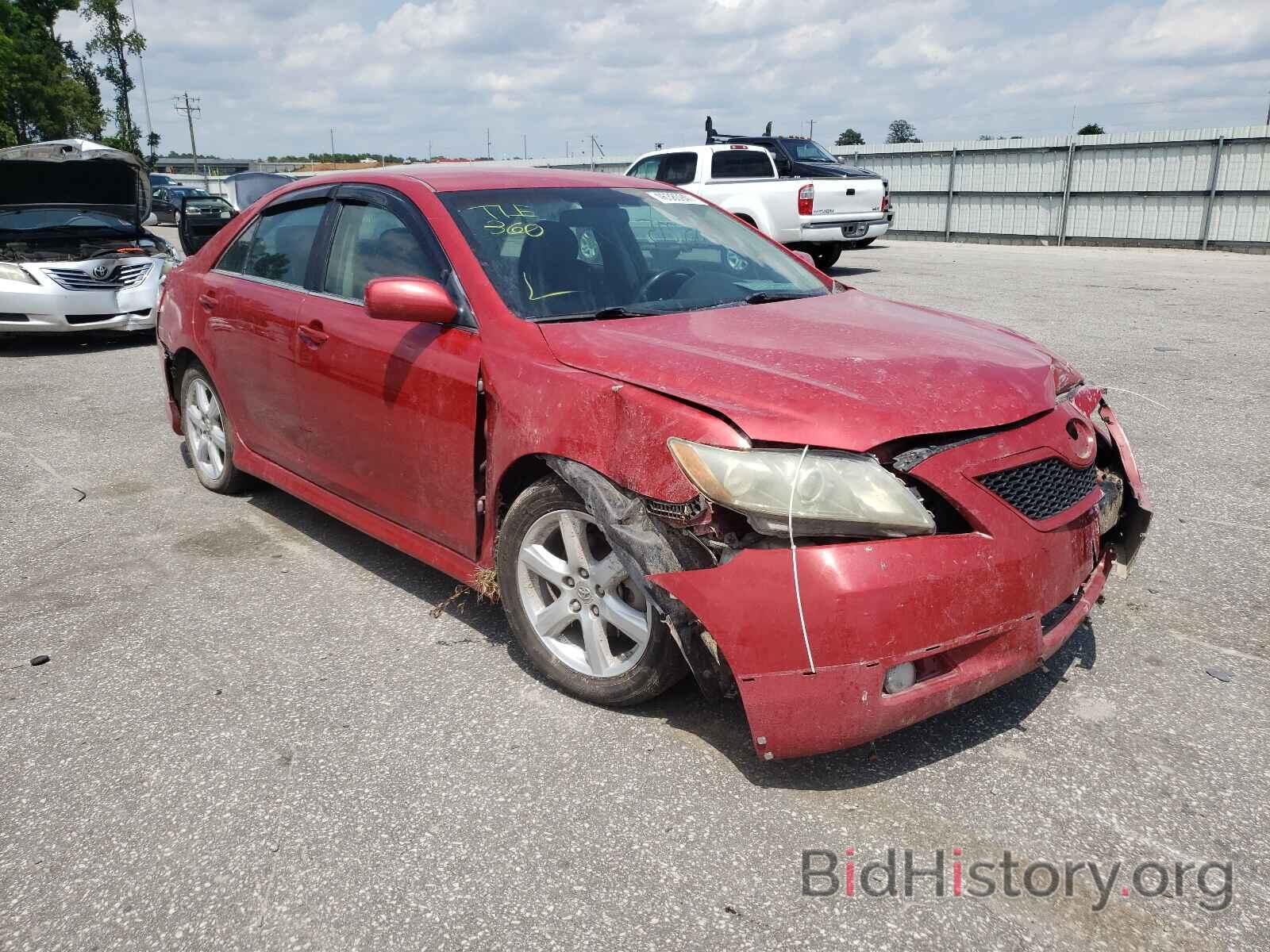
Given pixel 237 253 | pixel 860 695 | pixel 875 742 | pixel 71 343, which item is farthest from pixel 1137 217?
pixel 860 695

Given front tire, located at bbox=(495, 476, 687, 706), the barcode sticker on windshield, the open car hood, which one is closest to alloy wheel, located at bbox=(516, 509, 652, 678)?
front tire, located at bbox=(495, 476, 687, 706)

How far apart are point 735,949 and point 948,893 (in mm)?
536

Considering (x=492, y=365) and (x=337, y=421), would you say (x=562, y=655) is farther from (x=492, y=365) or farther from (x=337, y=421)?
(x=337, y=421)

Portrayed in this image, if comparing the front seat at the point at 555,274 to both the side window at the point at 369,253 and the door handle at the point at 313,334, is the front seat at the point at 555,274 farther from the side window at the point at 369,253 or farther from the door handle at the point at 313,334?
the door handle at the point at 313,334

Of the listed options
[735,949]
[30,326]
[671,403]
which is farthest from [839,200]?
[735,949]

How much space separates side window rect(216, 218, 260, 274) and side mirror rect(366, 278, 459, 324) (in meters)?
1.82

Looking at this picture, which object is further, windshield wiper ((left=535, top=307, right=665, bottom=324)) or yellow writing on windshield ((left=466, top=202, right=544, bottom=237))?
yellow writing on windshield ((left=466, top=202, right=544, bottom=237))

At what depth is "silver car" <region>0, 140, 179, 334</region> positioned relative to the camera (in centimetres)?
972

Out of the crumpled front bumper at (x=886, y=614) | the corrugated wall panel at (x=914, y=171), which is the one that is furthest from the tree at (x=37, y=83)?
the crumpled front bumper at (x=886, y=614)

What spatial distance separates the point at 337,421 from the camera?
3.95 meters

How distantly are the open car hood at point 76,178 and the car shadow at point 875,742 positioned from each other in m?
9.59

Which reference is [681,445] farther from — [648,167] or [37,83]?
[37,83]

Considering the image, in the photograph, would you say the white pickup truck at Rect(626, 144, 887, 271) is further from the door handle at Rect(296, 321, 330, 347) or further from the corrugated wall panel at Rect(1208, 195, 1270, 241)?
the door handle at Rect(296, 321, 330, 347)

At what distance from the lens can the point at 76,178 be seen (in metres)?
10.7
